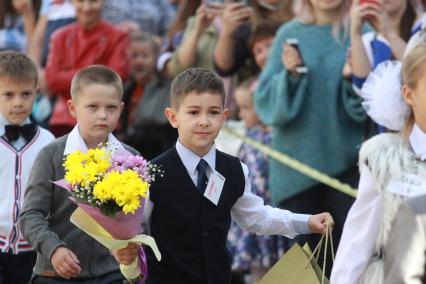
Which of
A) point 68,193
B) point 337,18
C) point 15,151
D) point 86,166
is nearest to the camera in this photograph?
point 86,166

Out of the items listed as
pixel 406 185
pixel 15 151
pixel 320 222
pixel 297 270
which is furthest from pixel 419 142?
pixel 15 151

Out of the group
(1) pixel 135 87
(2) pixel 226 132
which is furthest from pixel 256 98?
(1) pixel 135 87

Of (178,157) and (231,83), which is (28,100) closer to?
(178,157)

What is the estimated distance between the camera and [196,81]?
5684mm

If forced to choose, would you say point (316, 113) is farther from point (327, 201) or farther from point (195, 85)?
point (195, 85)

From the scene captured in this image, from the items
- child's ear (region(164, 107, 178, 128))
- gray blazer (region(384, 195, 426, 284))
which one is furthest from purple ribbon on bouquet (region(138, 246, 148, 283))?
gray blazer (region(384, 195, 426, 284))

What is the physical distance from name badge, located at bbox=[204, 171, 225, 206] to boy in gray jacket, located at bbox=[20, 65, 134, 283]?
0.68 metres

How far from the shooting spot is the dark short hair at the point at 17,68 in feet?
21.8

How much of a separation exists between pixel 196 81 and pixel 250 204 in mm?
731

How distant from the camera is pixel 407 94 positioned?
198 inches

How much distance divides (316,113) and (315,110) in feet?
0.08

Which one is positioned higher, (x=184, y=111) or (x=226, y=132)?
(x=184, y=111)

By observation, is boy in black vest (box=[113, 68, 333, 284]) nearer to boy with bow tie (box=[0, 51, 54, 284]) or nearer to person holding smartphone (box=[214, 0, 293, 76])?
boy with bow tie (box=[0, 51, 54, 284])

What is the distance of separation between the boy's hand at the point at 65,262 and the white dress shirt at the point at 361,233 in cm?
134
